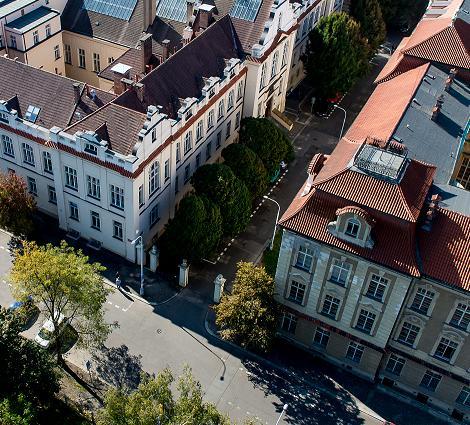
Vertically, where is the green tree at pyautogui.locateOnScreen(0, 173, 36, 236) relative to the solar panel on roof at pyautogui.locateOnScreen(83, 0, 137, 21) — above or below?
below

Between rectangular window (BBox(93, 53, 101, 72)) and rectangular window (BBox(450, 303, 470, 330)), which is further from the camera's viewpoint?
rectangular window (BBox(93, 53, 101, 72))

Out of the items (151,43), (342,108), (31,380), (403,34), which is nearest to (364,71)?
(342,108)

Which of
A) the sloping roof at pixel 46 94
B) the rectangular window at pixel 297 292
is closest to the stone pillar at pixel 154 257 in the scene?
the rectangular window at pixel 297 292

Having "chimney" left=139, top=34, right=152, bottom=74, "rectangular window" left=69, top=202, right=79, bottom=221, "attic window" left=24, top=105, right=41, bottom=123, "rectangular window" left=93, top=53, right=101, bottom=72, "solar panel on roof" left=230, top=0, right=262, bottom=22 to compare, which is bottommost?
"rectangular window" left=69, top=202, right=79, bottom=221

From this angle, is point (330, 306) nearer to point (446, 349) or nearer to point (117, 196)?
point (446, 349)

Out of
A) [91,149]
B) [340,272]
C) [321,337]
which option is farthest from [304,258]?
[91,149]

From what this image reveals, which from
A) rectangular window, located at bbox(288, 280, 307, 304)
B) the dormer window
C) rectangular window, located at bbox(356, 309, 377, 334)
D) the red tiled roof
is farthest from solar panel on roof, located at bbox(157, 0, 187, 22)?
rectangular window, located at bbox(356, 309, 377, 334)

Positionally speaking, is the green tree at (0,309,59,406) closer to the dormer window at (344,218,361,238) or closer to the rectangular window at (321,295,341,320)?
the rectangular window at (321,295,341,320)

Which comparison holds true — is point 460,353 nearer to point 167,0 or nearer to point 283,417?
point 283,417
